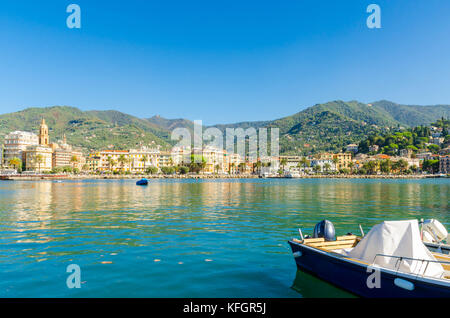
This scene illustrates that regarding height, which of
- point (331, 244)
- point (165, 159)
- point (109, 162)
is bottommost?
point (331, 244)

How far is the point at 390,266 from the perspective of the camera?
876 cm

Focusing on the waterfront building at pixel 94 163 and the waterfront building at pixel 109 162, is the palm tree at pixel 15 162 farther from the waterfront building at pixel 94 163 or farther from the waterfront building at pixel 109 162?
the waterfront building at pixel 109 162

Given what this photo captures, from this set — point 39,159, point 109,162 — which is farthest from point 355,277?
point 39,159

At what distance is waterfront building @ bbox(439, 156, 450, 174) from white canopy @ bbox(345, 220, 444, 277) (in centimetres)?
20966

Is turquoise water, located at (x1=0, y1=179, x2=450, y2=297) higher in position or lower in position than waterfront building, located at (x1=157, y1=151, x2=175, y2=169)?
lower

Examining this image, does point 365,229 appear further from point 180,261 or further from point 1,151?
point 1,151

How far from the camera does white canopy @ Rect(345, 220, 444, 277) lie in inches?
337

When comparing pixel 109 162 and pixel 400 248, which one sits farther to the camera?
pixel 109 162

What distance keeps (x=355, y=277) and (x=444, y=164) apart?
212 metres

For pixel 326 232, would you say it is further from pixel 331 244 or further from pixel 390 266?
pixel 390 266

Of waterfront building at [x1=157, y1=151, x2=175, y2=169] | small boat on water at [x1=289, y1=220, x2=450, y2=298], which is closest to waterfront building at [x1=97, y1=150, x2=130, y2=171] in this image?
waterfront building at [x1=157, y1=151, x2=175, y2=169]

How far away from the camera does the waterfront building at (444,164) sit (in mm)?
186012

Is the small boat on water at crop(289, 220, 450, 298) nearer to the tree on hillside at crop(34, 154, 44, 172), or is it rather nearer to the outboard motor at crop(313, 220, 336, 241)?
the outboard motor at crop(313, 220, 336, 241)
